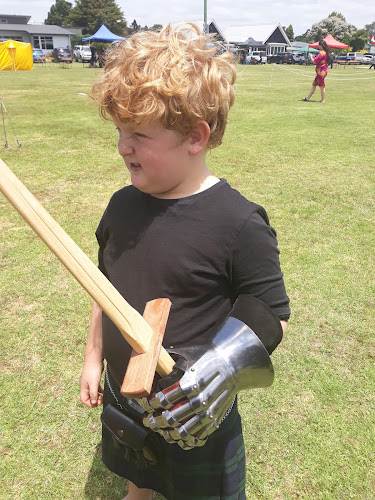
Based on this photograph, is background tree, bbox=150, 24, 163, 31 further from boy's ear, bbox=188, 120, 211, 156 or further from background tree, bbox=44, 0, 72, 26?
background tree, bbox=44, 0, 72, 26

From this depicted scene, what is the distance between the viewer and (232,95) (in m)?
1.27

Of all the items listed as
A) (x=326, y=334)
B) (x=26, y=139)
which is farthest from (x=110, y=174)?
(x=326, y=334)

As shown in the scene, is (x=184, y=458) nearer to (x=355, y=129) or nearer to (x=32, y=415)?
(x=32, y=415)

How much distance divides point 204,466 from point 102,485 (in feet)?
3.06

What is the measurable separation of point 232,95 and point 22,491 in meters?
2.08

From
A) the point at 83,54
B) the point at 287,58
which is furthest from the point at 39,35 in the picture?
the point at 287,58

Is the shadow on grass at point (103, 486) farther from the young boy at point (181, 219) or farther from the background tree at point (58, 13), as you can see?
the background tree at point (58, 13)

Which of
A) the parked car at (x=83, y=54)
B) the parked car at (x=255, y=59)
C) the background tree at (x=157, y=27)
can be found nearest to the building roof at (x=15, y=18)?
the parked car at (x=83, y=54)

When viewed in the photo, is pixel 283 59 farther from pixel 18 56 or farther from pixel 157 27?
pixel 157 27

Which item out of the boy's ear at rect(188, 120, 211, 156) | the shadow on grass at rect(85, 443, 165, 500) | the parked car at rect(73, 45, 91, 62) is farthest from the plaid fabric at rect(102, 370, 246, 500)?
the parked car at rect(73, 45, 91, 62)

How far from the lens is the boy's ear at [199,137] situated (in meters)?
1.18

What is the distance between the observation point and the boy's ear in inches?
46.4

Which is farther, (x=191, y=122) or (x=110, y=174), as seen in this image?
(x=110, y=174)

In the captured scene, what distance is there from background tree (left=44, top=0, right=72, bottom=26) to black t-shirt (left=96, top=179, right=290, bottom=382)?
103 metres
